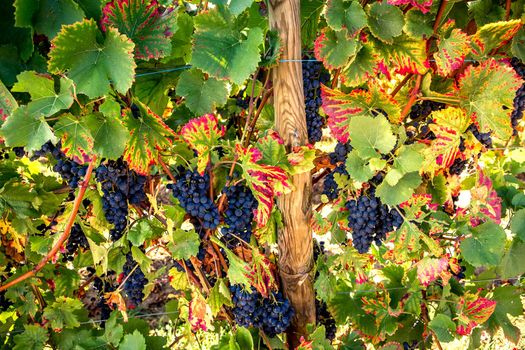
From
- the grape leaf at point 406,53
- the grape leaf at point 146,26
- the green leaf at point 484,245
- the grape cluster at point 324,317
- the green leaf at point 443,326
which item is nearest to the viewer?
the grape leaf at point 146,26

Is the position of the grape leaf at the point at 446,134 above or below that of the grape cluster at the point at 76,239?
above

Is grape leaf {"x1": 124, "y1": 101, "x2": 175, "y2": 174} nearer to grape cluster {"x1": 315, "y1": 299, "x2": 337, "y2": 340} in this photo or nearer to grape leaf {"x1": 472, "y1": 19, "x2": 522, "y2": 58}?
grape leaf {"x1": 472, "y1": 19, "x2": 522, "y2": 58}

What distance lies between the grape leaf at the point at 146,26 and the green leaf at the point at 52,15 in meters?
0.06

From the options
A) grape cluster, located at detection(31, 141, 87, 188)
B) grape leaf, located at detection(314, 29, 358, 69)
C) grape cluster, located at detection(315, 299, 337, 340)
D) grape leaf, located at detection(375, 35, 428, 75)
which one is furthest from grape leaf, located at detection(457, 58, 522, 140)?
grape cluster, located at detection(31, 141, 87, 188)

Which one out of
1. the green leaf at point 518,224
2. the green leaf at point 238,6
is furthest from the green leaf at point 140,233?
the green leaf at point 518,224

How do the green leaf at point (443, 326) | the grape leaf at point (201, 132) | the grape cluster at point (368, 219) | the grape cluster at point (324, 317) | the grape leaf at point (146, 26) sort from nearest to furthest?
1. the grape leaf at point (146, 26)
2. the grape leaf at point (201, 132)
3. the grape cluster at point (368, 219)
4. the green leaf at point (443, 326)
5. the grape cluster at point (324, 317)

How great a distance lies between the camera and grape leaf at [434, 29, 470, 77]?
1.24 meters

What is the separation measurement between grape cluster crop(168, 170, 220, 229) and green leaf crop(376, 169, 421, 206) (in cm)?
45

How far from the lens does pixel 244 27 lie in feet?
3.92

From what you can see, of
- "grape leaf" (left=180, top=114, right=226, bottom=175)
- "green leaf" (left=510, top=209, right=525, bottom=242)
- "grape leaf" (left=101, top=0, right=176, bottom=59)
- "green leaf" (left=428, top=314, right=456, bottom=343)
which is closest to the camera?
"grape leaf" (left=101, top=0, right=176, bottom=59)

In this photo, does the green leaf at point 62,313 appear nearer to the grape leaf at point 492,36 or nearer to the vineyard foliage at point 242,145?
the vineyard foliage at point 242,145

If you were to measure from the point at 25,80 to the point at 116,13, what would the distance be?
24 centimetres

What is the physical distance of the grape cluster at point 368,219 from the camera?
4.63ft

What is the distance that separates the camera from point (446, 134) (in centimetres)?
134
